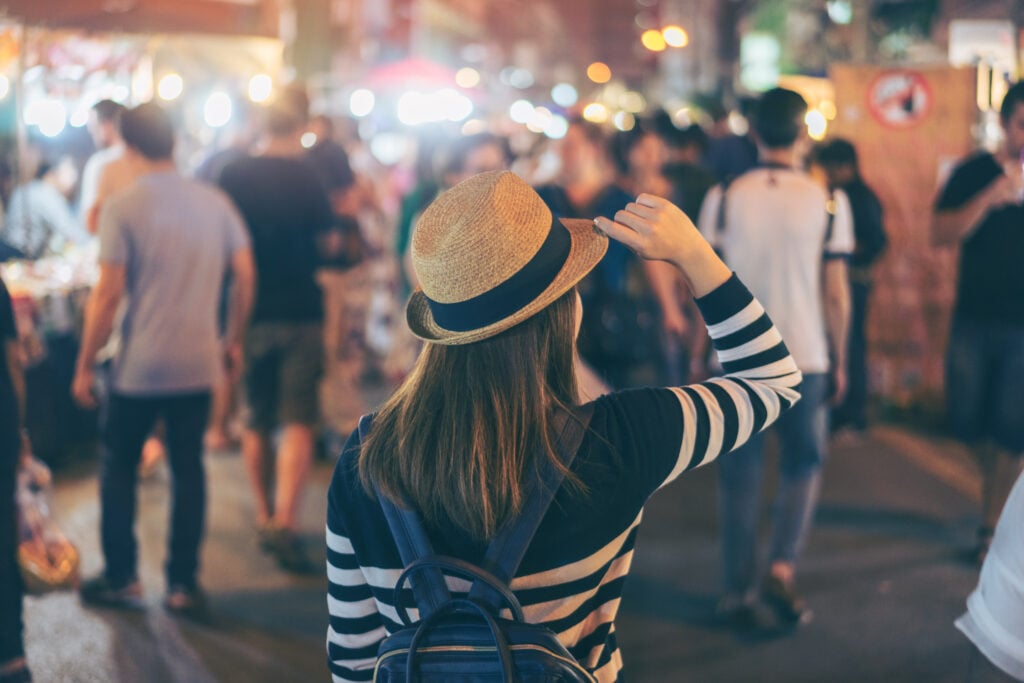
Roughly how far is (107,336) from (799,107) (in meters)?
3.05

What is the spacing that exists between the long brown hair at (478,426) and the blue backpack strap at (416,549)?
1.0 inches

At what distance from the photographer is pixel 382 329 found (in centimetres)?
1002

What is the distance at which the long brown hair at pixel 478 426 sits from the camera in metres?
1.83

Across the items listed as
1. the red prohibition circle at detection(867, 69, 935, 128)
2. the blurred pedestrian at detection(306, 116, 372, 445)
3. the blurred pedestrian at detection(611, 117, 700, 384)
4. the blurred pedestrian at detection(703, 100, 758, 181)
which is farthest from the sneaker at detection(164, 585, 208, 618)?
the red prohibition circle at detection(867, 69, 935, 128)

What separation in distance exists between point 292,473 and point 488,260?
12.8 ft

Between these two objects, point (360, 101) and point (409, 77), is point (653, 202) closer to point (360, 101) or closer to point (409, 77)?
point (360, 101)

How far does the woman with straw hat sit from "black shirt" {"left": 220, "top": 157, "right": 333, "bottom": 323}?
11.9ft

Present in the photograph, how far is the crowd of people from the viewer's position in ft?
6.14

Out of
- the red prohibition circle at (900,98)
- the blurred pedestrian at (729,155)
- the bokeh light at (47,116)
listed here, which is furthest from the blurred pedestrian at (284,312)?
the red prohibition circle at (900,98)

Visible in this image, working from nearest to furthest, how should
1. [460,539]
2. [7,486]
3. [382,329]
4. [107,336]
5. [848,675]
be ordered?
[460,539]
[7,486]
[848,675]
[107,336]
[382,329]

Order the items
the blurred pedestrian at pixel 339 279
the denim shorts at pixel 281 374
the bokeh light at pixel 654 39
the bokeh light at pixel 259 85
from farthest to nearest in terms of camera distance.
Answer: the bokeh light at pixel 654 39, the bokeh light at pixel 259 85, the blurred pedestrian at pixel 339 279, the denim shorts at pixel 281 374

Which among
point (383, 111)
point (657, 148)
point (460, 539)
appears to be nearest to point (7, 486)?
point (460, 539)

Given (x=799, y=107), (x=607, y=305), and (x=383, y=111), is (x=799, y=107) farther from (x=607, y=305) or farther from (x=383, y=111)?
(x=383, y=111)

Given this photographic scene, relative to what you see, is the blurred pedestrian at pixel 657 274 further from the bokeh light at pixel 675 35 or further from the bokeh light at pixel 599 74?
the bokeh light at pixel 599 74
